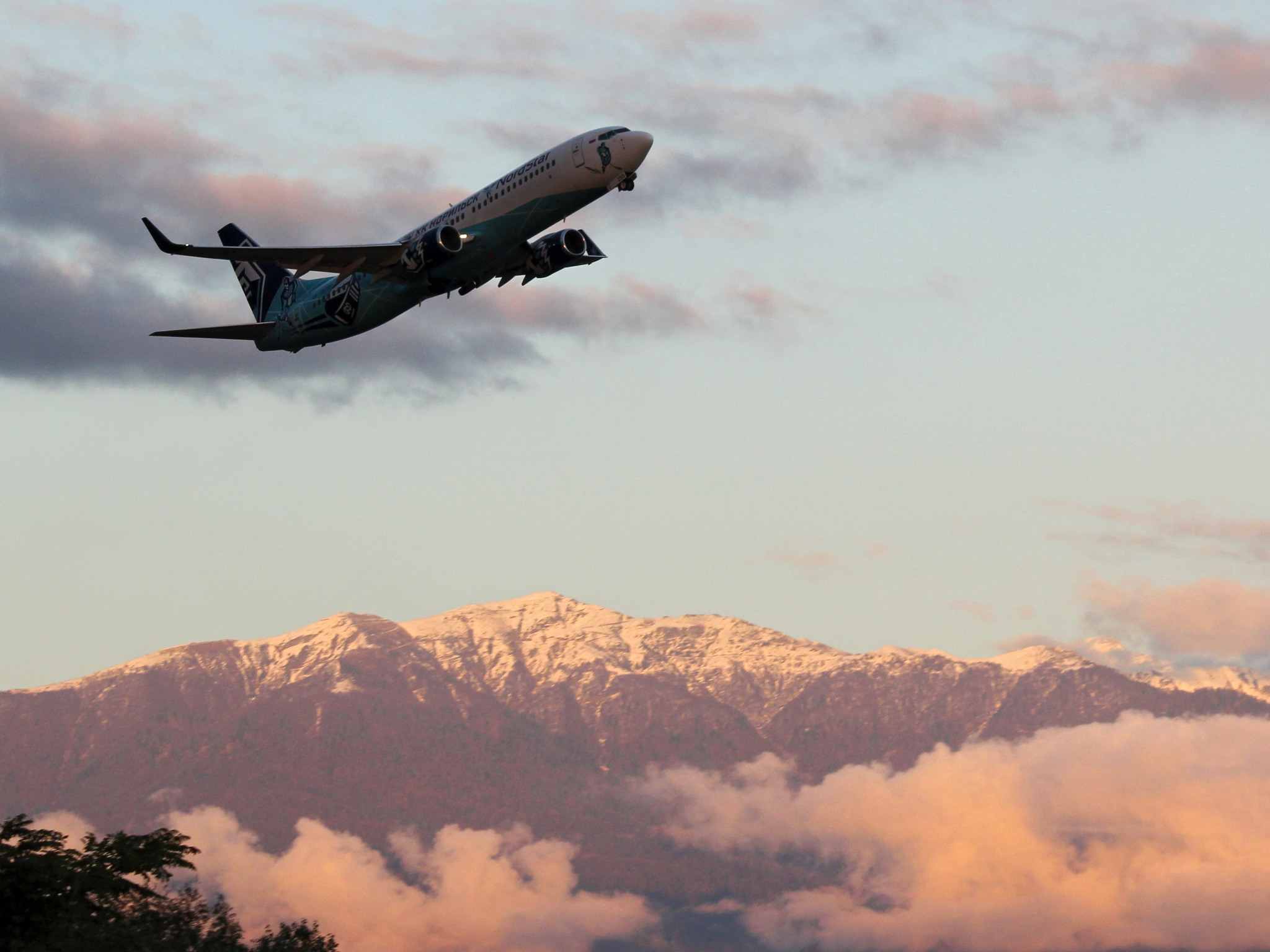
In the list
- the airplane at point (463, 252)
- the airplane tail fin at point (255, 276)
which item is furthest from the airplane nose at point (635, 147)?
the airplane tail fin at point (255, 276)

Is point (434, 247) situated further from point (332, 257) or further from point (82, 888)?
point (82, 888)

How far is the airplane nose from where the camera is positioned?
80.2 meters

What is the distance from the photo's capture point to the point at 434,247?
83938mm

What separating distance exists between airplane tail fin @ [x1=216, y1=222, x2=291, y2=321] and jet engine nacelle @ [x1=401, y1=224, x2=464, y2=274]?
84.0 feet

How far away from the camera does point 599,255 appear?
297 ft

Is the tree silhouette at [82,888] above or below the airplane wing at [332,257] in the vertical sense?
below

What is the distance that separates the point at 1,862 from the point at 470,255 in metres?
34.7

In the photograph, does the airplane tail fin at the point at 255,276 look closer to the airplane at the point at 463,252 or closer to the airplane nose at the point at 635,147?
the airplane at the point at 463,252

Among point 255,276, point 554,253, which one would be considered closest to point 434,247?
point 554,253

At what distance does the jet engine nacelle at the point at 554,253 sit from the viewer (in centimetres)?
8831

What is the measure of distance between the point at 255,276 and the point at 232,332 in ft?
58.7

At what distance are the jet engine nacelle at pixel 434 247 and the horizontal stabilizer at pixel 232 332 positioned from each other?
45.6ft

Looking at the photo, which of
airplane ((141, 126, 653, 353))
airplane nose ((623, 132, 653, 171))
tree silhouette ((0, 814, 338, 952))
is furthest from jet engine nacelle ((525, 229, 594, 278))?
tree silhouette ((0, 814, 338, 952))

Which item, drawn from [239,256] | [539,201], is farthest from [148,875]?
[539,201]
